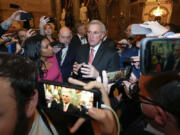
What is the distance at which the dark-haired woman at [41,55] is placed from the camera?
1.55 m

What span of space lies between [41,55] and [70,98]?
3.55ft

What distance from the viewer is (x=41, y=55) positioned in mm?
1607

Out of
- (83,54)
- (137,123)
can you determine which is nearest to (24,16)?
(83,54)

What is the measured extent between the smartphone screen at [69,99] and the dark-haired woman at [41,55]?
2.72 ft

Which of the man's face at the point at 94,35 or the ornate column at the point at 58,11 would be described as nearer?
the man's face at the point at 94,35

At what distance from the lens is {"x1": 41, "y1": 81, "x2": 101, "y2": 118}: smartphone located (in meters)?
0.65

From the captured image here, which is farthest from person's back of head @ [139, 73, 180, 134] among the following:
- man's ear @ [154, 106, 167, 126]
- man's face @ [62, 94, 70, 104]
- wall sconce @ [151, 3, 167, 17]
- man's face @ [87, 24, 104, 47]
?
wall sconce @ [151, 3, 167, 17]

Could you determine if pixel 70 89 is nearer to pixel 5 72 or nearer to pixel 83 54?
pixel 5 72

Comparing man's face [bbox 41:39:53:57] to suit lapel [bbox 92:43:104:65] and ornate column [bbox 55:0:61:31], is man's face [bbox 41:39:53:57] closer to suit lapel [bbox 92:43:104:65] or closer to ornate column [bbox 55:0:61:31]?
suit lapel [bbox 92:43:104:65]

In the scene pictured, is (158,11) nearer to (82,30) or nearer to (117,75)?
(82,30)

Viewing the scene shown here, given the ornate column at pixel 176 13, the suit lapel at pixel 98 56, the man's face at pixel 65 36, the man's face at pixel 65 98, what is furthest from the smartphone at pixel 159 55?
the ornate column at pixel 176 13

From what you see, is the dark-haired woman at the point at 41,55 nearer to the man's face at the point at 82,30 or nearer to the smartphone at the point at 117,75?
the smartphone at the point at 117,75

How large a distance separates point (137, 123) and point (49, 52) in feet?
4.20

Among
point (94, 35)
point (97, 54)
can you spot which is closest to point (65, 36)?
point (94, 35)
